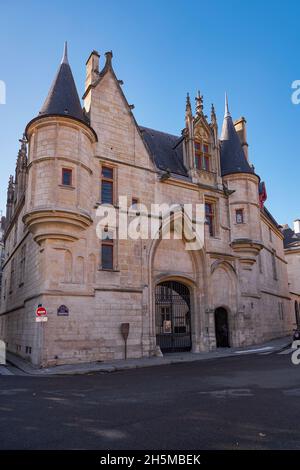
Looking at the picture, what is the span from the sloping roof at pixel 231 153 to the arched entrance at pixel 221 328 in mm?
8138

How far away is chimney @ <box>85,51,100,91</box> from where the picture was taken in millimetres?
18141

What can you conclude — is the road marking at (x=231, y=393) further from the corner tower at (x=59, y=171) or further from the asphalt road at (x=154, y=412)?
the corner tower at (x=59, y=171)

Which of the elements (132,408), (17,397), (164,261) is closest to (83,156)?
(164,261)

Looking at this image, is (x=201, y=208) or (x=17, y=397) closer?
(x=17, y=397)

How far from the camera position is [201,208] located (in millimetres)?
20266

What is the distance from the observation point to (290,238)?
1770 inches

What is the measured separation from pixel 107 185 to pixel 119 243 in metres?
2.90

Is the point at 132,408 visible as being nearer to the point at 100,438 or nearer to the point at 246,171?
the point at 100,438

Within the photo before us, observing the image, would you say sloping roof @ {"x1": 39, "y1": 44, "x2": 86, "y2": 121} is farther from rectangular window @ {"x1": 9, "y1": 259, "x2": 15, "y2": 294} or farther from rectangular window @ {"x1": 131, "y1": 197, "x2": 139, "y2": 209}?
rectangular window @ {"x1": 9, "y1": 259, "x2": 15, "y2": 294}

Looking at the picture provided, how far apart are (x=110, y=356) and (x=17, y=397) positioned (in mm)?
7664

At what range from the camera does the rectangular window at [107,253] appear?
646 inches

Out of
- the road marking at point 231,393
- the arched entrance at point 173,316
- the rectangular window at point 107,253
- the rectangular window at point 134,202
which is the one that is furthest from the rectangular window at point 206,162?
the road marking at point 231,393

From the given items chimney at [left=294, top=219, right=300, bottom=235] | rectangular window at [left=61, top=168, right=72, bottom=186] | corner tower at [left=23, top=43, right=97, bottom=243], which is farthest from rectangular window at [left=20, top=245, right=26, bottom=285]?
chimney at [left=294, top=219, right=300, bottom=235]
